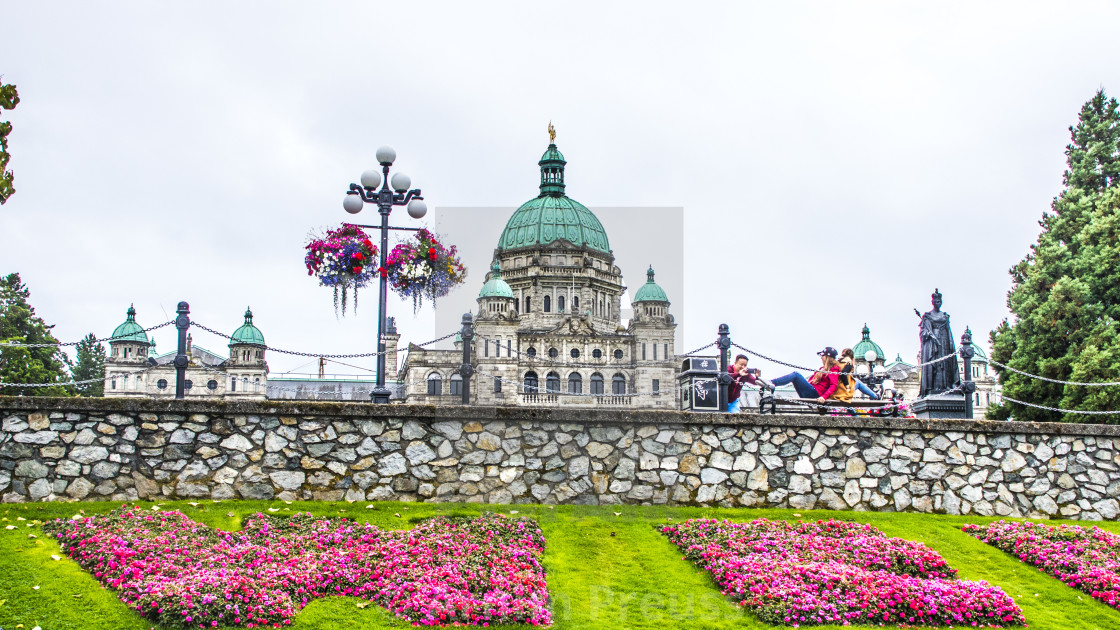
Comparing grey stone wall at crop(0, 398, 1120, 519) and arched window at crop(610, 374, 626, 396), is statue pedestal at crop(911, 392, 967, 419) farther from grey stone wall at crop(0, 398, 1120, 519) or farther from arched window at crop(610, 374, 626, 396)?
arched window at crop(610, 374, 626, 396)

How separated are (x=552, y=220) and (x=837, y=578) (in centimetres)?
7862

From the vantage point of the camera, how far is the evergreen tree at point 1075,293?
74.9 ft

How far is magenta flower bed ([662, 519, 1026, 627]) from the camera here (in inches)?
276

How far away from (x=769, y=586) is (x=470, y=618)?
2400 millimetres

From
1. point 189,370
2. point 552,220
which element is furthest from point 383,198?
point 552,220

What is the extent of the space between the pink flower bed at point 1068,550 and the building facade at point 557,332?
170ft

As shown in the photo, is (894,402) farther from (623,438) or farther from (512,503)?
(512,503)

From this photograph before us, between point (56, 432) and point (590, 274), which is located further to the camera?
point (590, 274)

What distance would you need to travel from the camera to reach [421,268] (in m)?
13.4

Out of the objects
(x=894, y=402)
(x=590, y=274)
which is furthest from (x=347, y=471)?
(x=590, y=274)

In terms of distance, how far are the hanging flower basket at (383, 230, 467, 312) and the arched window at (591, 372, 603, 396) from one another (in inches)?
2295

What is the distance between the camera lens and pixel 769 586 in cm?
725

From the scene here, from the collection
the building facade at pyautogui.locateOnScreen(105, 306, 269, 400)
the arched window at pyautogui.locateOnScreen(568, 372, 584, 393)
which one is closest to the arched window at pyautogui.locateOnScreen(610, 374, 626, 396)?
the arched window at pyautogui.locateOnScreen(568, 372, 584, 393)

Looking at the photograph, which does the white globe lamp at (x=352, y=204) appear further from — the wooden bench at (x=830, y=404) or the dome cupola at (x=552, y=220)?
the dome cupola at (x=552, y=220)
